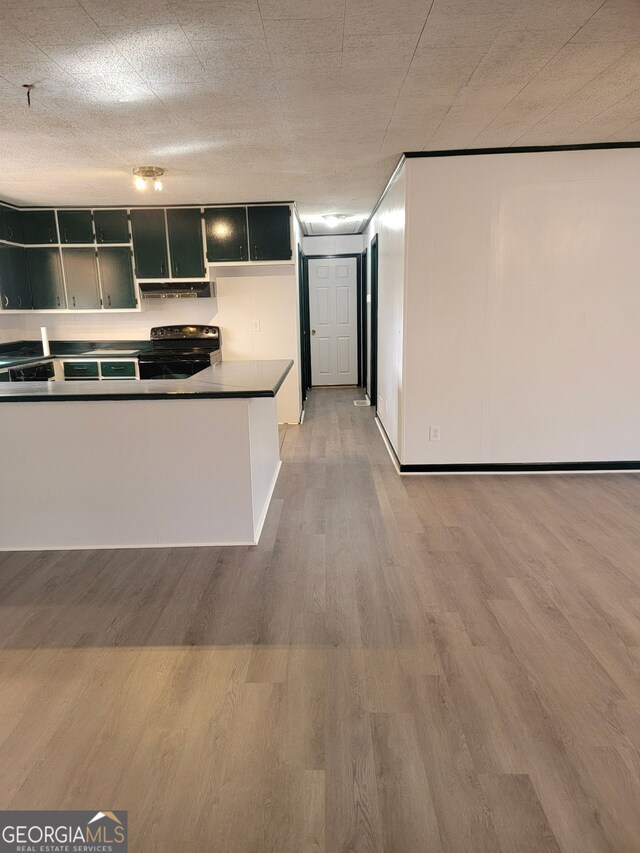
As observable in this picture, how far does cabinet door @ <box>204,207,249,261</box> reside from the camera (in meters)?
5.12

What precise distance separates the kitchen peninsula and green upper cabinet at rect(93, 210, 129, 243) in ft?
9.32

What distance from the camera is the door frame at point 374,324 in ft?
19.2

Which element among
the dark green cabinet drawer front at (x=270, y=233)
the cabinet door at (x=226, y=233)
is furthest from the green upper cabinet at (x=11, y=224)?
the dark green cabinet drawer front at (x=270, y=233)

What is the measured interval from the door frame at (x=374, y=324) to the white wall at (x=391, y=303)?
26cm

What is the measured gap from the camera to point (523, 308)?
12.3ft

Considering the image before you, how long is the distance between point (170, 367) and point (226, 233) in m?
1.53

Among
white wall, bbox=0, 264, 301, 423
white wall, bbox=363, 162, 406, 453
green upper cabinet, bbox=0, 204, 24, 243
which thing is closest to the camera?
white wall, bbox=363, 162, 406, 453

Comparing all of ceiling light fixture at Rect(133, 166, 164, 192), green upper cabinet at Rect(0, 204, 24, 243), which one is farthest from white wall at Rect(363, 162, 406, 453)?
green upper cabinet at Rect(0, 204, 24, 243)

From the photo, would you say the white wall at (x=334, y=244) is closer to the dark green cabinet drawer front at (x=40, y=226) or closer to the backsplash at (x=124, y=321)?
the backsplash at (x=124, y=321)

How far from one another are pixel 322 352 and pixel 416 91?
5.79m

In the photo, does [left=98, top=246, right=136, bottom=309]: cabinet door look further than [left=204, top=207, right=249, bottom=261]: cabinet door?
Yes

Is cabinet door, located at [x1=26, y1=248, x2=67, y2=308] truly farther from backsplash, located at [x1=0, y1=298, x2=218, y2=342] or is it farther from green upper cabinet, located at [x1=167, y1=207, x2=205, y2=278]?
green upper cabinet, located at [x1=167, y1=207, x2=205, y2=278]

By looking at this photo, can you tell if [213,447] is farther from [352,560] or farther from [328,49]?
[328,49]

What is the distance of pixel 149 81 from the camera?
2.28m
